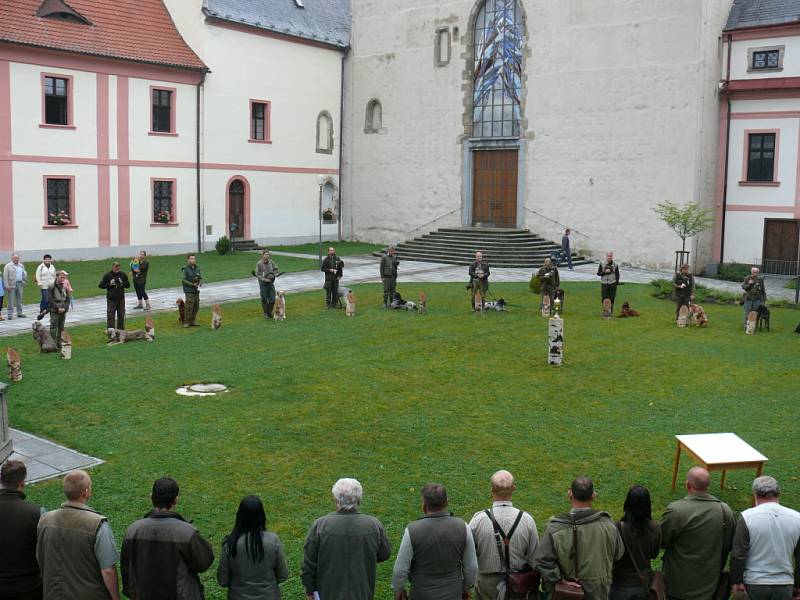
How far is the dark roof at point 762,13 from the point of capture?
31062 millimetres

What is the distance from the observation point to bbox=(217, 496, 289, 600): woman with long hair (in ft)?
19.6

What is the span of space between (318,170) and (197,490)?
3354 cm

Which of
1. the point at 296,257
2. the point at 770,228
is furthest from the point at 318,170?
the point at 770,228

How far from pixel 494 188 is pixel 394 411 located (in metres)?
25.9

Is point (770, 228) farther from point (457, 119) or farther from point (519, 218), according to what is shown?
point (457, 119)

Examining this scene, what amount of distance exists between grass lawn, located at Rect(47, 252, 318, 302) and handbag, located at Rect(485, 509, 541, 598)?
21.0 meters

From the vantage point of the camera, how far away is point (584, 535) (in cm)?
606

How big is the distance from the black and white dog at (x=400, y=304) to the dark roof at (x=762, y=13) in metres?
18.3

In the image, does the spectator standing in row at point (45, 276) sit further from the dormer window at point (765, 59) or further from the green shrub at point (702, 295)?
the dormer window at point (765, 59)

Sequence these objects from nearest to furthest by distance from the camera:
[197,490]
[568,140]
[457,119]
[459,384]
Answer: [197,490] < [459,384] < [568,140] < [457,119]

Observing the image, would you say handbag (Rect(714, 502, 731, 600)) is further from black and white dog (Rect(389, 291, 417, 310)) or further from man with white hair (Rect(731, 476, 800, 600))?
black and white dog (Rect(389, 291, 417, 310))

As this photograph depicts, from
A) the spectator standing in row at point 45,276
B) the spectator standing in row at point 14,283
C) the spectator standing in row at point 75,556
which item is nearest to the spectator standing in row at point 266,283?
the spectator standing in row at point 45,276

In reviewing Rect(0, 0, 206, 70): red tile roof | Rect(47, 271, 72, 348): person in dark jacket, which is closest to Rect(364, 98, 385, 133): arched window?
Rect(0, 0, 206, 70): red tile roof

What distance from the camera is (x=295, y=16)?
133 ft
